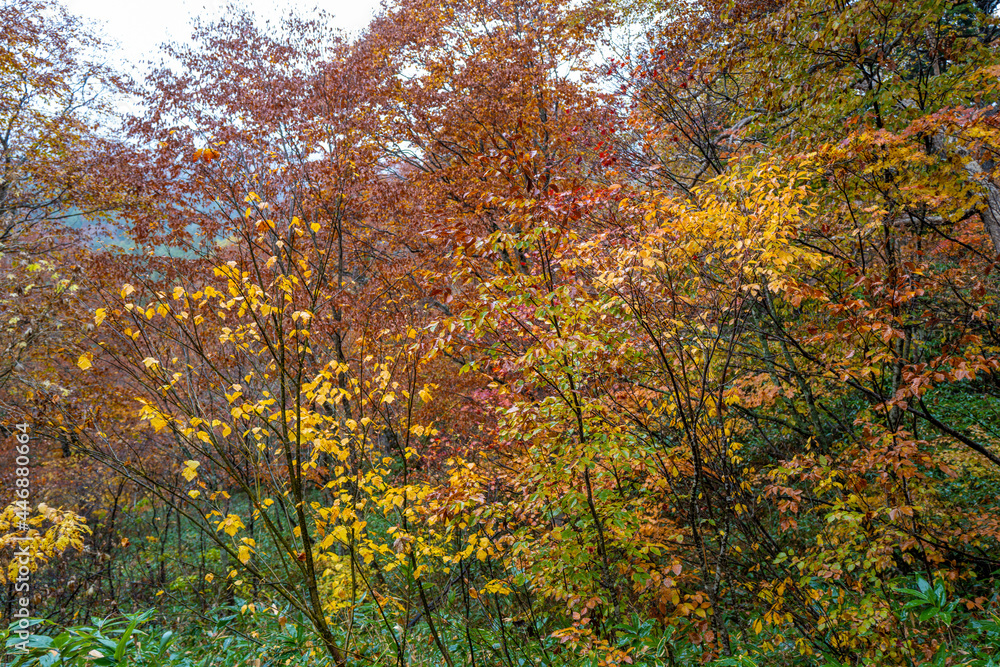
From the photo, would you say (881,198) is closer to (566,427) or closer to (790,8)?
(790,8)

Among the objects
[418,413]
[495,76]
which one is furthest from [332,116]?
[418,413]

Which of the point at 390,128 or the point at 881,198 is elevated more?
→ the point at 390,128

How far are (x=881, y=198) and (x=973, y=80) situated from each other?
1.09 metres

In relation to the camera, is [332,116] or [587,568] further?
[332,116]

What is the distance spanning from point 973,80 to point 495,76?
21.2 feet

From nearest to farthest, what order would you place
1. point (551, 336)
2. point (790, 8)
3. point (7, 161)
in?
point (551, 336) → point (790, 8) → point (7, 161)

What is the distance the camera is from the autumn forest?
141 inches

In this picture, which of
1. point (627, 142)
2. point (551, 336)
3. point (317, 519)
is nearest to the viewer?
point (317, 519)

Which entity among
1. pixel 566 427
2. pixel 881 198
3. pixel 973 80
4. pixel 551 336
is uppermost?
pixel 973 80

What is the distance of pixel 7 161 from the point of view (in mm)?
8766

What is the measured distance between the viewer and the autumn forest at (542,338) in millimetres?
3582

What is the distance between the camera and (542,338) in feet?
13.0

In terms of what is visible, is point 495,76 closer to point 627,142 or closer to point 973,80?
point 627,142

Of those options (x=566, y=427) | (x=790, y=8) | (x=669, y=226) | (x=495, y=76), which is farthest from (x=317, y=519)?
(x=495, y=76)
